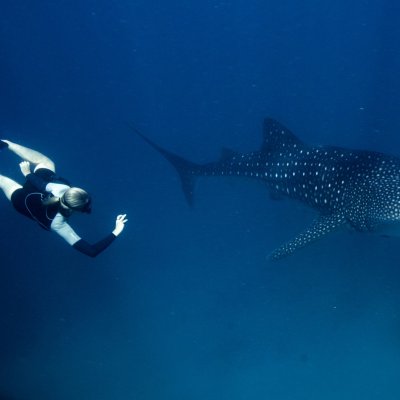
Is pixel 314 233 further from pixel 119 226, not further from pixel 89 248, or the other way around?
pixel 89 248

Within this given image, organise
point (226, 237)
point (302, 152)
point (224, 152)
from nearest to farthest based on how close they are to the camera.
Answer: point (302, 152) < point (224, 152) < point (226, 237)

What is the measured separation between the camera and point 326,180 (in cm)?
666

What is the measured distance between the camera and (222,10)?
143 feet

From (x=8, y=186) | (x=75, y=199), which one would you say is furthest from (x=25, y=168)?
(x=75, y=199)

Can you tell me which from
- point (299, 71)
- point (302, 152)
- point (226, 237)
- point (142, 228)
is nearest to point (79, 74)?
point (299, 71)

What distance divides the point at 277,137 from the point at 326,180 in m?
1.42

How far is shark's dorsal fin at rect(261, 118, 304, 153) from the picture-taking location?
7.39 m

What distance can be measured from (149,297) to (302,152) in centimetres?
865

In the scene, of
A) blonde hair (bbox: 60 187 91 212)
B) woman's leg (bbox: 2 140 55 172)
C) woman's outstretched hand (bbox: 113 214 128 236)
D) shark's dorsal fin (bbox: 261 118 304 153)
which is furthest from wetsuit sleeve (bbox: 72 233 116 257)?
shark's dorsal fin (bbox: 261 118 304 153)

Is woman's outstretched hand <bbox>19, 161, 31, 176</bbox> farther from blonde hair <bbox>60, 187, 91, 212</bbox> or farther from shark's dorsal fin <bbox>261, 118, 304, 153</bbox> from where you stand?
shark's dorsal fin <bbox>261, 118, 304, 153</bbox>

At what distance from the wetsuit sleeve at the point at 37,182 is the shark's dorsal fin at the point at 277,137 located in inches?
179

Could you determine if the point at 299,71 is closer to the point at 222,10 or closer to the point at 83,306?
the point at 222,10

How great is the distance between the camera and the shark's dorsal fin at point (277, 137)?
7.39m

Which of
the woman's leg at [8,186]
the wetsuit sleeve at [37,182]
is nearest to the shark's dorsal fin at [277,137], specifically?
the wetsuit sleeve at [37,182]
